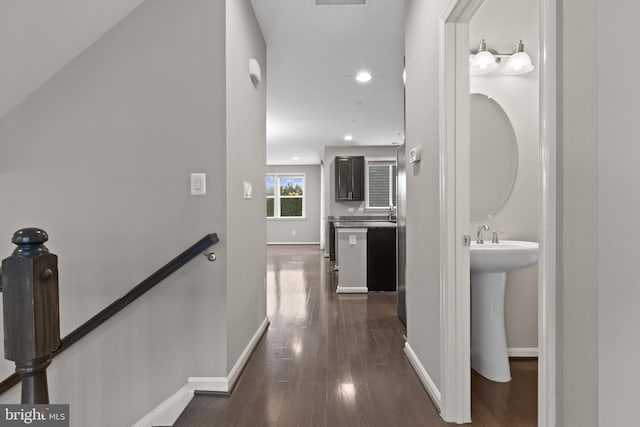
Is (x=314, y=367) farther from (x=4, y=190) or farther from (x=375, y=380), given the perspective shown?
(x=4, y=190)

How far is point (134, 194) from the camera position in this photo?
2143 millimetres

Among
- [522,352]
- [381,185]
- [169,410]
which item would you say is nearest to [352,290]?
[522,352]

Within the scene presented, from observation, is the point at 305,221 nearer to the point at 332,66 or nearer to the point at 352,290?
the point at 352,290

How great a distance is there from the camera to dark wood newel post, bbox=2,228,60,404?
70 centimetres

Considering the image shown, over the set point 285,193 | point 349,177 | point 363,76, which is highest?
point 363,76

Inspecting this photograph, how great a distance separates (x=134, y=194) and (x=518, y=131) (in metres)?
2.66

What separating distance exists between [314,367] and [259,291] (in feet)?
2.89

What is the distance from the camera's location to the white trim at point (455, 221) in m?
1.75

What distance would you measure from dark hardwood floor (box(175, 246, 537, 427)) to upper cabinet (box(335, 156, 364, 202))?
4.93 m

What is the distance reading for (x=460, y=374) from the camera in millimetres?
1744

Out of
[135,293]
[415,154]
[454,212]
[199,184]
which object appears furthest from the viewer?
[415,154]

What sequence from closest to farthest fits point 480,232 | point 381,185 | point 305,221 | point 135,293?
1. point 135,293
2. point 480,232
3. point 381,185
4. point 305,221

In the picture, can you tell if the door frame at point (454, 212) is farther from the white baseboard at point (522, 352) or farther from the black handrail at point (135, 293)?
the black handrail at point (135, 293)

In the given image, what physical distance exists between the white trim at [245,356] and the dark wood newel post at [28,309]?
153 cm
